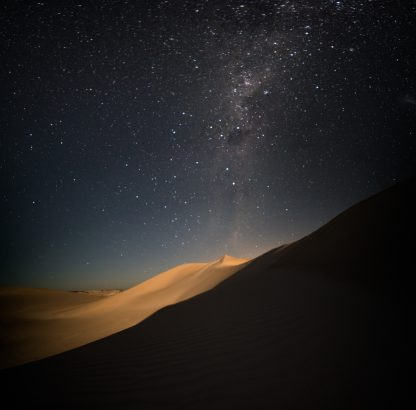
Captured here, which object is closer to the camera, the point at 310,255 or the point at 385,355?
the point at 385,355

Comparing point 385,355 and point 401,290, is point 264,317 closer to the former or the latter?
point 385,355

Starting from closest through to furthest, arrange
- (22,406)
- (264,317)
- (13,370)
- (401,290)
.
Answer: (22,406) < (13,370) < (264,317) < (401,290)

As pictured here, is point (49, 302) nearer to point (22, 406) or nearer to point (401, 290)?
point (22, 406)

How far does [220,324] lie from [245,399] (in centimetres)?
275

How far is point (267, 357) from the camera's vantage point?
3.28 meters

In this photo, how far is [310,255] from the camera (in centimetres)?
986

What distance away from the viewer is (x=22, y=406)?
264 centimetres

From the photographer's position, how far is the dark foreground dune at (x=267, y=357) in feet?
8.20

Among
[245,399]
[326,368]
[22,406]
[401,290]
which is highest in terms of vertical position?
[22,406]

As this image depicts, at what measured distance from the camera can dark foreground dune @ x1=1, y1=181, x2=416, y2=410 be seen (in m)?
2.50

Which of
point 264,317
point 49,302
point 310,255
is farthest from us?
point 49,302

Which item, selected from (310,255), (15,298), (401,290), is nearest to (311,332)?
(401,290)

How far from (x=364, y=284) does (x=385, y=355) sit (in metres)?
4.06

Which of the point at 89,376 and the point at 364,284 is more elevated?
the point at 89,376
